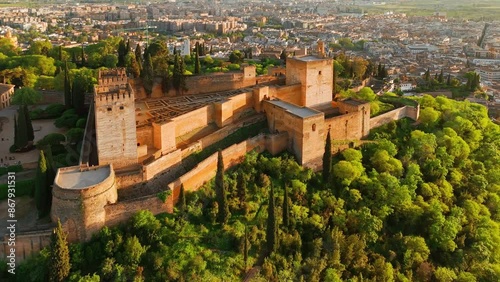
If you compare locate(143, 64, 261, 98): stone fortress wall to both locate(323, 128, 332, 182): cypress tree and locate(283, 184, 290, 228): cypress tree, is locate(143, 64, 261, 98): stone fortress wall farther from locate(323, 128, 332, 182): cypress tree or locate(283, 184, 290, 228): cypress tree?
locate(283, 184, 290, 228): cypress tree

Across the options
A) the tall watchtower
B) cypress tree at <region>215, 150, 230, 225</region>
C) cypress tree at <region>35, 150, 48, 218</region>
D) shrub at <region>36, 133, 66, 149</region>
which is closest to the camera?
cypress tree at <region>35, 150, 48, 218</region>

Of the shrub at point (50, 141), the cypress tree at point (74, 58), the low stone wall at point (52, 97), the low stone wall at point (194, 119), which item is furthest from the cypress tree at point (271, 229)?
the cypress tree at point (74, 58)

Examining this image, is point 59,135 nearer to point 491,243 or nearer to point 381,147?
point 381,147

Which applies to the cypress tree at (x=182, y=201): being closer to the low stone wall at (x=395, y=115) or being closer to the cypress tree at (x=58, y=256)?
the cypress tree at (x=58, y=256)

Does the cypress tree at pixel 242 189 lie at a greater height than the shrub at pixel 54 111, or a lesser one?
lesser

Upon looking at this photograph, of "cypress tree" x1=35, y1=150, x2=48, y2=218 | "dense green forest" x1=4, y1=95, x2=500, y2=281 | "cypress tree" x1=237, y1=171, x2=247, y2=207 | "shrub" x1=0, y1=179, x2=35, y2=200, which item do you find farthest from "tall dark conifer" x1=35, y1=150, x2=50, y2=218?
"cypress tree" x1=237, y1=171, x2=247, y2=207

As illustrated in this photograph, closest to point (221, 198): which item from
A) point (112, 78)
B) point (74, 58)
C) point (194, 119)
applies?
point (194, 119)
